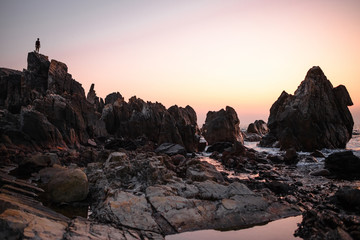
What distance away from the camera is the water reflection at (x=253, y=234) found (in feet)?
33.3

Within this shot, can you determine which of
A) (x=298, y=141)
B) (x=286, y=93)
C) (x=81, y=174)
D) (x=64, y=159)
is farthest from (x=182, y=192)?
(x=286, y=93)

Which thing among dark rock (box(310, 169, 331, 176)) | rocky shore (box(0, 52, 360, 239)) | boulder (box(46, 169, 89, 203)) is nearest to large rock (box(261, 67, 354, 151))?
rocky shore (box(0, 52, 360, 239))

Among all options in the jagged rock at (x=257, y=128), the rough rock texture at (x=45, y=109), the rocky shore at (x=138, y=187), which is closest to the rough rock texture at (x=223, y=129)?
the rocky shore at (x=138, y=187)

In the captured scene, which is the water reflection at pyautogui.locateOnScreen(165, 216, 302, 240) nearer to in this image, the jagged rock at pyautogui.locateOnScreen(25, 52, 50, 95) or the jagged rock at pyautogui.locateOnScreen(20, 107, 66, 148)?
the jagged rock at pyautogui.locateOnScreen(20, 107, 66, 148)

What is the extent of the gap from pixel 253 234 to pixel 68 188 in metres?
10.2

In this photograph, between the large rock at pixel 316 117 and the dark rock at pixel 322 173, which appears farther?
the large rock at pixel 316 117

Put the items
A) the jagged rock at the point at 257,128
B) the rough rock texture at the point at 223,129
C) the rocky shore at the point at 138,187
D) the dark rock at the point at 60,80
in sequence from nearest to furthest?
the rocky shore at the point at 138,187
the rough rock texture at the point at 223,129
the dark rock at the point at 60,80
the jagged rock at the point at 257,128

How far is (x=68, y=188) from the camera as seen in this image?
14.1 metres

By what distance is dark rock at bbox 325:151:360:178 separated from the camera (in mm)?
21906

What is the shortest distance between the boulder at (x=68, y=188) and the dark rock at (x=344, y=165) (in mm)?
21129

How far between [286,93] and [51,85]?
54.9 meters

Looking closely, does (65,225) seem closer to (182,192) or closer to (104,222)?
(104,222)

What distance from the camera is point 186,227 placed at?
10.8 m

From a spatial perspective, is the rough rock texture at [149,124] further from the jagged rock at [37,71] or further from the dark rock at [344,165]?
the dark rock at [344,165]
